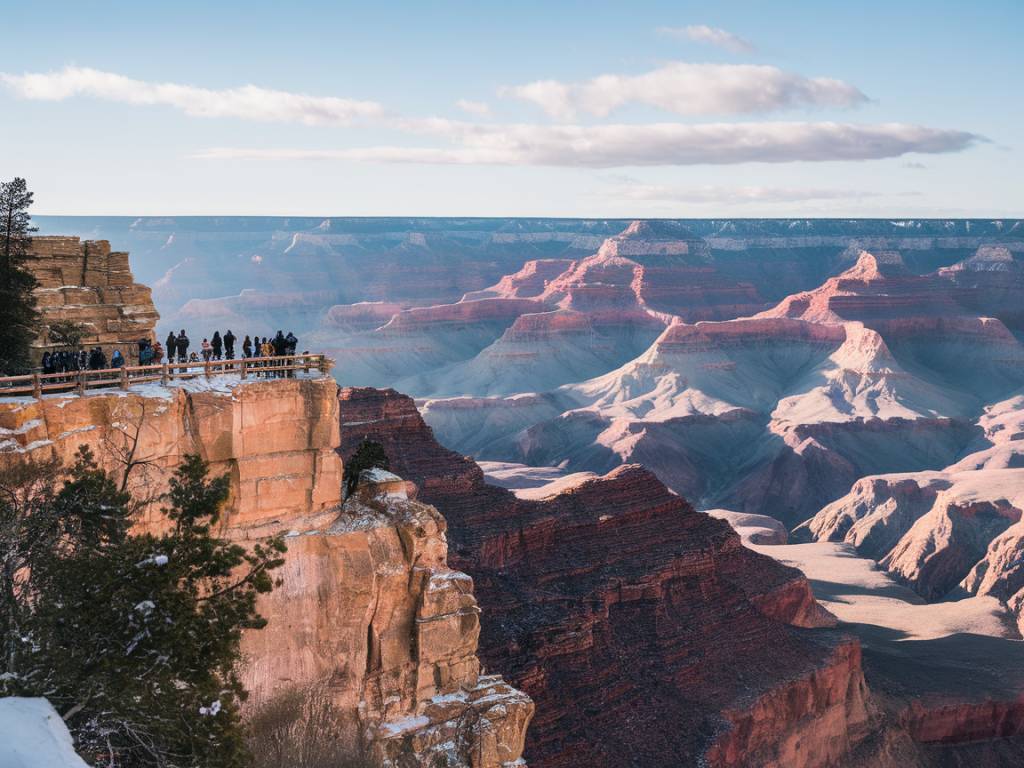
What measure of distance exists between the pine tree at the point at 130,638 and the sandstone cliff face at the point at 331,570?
3281mm

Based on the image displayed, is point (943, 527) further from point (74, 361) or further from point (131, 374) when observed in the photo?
point (74, 361)

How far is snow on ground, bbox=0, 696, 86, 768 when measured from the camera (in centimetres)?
1422

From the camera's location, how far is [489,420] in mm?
177500

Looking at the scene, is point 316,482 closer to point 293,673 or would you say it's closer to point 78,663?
point 293,673

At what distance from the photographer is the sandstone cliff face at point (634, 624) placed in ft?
146

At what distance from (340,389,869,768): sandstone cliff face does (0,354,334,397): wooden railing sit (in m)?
18.2

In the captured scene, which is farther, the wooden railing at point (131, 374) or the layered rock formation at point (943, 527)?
the layered rock formation at point (943, 527)

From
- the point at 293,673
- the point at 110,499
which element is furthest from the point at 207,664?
the point at 293,673

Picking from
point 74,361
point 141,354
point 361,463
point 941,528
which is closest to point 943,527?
point 941,528

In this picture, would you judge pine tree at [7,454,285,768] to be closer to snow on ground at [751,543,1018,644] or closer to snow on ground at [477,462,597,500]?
snow on ground at [751,543,1018,644]

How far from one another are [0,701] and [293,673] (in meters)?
11.8

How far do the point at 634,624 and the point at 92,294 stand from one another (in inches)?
1166

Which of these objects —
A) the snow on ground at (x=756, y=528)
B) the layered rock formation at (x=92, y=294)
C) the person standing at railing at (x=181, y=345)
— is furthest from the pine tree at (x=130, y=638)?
the snow on ground at (x=756, y=528)

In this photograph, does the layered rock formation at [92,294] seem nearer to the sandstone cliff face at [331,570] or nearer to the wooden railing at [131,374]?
the wooden railing at [131,374]
